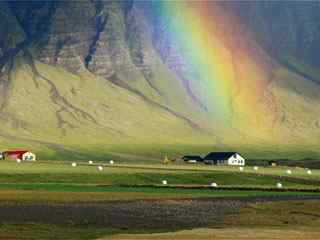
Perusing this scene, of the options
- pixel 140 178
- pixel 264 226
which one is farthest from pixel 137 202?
pixel 140 178

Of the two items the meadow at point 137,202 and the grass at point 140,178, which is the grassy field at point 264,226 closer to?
the meadow at point 137,202

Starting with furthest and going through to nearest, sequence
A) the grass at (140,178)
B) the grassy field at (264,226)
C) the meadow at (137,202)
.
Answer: the grass at (140,178) < the meadow at (137,202) < the grassy field at (264,226)

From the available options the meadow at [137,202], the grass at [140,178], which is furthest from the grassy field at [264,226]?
the grass at [140,178]

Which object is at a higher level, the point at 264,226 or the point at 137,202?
the point at 137,202

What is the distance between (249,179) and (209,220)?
64.0 m

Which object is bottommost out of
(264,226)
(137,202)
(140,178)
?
(264,226)

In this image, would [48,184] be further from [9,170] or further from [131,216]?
[131,216]

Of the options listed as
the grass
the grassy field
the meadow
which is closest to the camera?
the grassy field

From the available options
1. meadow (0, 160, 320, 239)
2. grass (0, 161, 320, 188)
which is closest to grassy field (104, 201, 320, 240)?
meadow (0, 160, 320, 239)

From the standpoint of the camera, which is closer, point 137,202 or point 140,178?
point 137,202

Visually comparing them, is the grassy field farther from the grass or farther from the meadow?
the grass

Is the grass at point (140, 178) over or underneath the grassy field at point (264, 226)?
over

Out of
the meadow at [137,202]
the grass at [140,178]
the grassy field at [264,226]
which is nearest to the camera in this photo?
the grassy field at [264,226]

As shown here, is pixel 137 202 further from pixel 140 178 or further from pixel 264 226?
pixel 140 178
